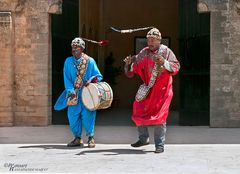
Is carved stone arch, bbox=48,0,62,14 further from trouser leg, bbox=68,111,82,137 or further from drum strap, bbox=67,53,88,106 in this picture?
trouser leg, bbox=68,111,82,137

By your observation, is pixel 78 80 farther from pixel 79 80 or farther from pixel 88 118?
pixel 88 118

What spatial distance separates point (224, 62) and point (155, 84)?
4112 mm

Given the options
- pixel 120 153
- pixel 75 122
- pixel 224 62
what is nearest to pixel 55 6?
pixel 224 62

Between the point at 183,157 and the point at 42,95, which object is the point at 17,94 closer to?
the point at 42,95

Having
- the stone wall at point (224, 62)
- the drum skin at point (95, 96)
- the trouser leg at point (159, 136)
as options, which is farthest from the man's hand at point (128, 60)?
the stone wall at point (224, 62)

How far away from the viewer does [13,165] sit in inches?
307

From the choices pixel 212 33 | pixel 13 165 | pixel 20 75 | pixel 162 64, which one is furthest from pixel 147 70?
pixel 20 75

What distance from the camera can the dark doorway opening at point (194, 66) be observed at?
1304cm

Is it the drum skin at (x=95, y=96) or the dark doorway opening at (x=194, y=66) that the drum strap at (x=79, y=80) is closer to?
the drum skin at (x=95, y=96)

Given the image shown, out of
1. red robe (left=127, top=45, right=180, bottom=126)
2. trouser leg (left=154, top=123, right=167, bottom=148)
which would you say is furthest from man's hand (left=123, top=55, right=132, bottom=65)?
trouser leg (left=154, top=123, right=167, bottom=148)

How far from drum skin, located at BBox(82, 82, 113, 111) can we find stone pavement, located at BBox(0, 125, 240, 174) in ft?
2.20

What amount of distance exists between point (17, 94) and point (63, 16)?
196cm

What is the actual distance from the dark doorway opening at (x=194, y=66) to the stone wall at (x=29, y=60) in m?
2.78

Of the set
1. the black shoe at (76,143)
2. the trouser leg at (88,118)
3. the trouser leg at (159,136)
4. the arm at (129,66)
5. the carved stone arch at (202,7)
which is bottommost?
the black shoe at (76,143)
